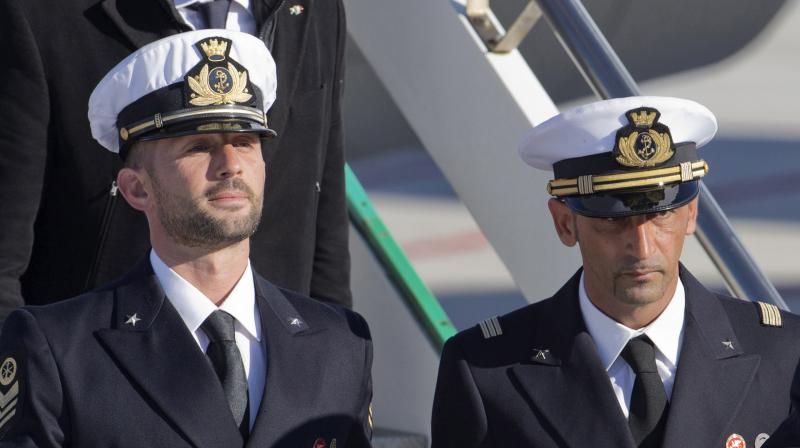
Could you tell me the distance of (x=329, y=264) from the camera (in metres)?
3.20

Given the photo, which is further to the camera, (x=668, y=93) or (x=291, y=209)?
(x=668, y=93)

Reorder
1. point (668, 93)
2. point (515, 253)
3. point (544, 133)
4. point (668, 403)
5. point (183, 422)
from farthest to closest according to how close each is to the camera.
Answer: point (668, 93) → point (515, 253) → point (544, 133) → point (668, 403) → point (183, 422)

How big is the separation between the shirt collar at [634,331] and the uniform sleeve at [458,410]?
8.8 inches

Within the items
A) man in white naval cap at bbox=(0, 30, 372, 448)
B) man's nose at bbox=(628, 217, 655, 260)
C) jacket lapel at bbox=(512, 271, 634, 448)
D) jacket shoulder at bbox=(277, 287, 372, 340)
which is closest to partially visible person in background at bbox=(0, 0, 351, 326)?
man in white naval cap at bbox=(0, 30, 372, 448)

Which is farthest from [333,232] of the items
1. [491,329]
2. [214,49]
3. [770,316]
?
[770,316]

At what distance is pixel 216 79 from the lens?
2553 mm

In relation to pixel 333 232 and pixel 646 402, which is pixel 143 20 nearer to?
pixel 333 232

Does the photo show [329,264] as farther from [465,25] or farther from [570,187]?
[465,25]

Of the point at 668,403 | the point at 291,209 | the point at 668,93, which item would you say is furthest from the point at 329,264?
the point at 668,93

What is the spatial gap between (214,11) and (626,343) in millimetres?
1032

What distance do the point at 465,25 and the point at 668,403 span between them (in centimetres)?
160

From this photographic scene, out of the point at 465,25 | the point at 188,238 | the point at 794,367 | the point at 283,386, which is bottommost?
the point at 794,367

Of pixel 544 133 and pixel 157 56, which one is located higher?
pixel 157 56

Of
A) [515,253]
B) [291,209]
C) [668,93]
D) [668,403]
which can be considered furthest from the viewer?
[668,93]
